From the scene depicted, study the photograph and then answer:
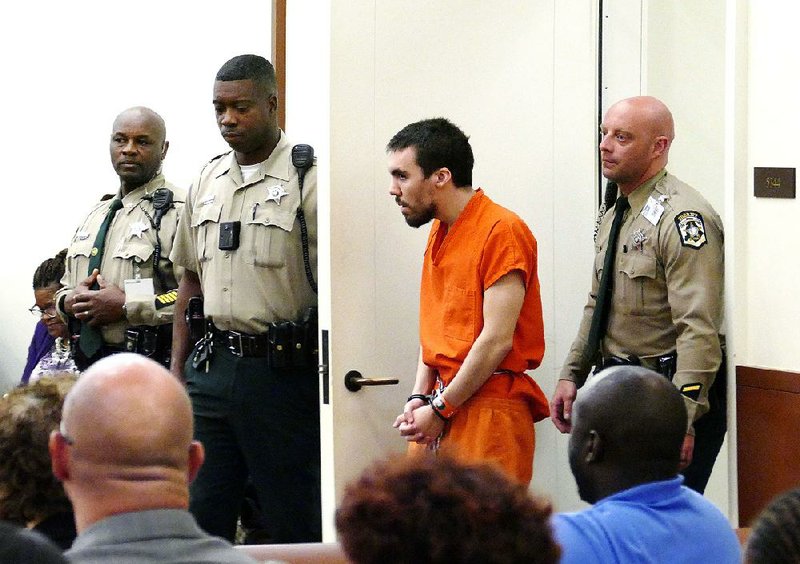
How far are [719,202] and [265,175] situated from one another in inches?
66.4

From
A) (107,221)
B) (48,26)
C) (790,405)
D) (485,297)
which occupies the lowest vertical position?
(790,405)

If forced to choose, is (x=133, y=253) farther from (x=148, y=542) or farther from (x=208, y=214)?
(x=148, y=542)

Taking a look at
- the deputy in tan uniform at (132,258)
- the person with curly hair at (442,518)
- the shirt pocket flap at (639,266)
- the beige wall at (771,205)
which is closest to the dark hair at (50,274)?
the deputy in tan uniform at (132,258)

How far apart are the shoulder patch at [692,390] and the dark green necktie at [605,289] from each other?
372 mm

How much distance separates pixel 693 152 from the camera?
429 centimetres

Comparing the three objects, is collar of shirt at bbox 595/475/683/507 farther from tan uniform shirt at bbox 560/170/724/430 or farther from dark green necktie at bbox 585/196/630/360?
dark green necktie at bbox 585/196/630/360

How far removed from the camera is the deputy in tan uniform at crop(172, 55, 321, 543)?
3.49 m

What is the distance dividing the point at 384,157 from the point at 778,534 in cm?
238

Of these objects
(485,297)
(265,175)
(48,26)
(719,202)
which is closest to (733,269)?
(485,297)

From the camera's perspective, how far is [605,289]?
11.2 feet

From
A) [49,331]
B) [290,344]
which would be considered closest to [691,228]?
[290,344]

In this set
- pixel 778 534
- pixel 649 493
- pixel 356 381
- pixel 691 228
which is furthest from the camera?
pixel 356 381

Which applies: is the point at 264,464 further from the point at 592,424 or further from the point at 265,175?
the point at 592,424

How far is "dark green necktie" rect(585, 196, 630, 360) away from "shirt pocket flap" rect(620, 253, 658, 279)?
5 cm
